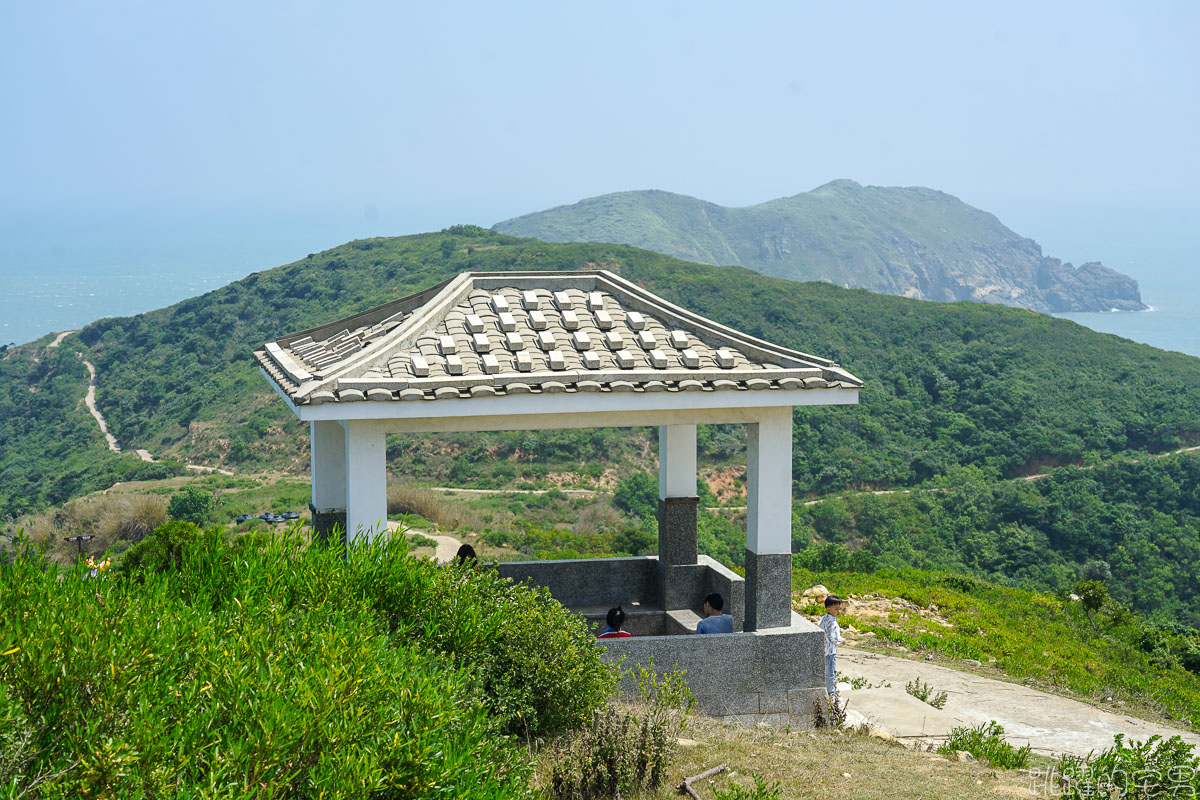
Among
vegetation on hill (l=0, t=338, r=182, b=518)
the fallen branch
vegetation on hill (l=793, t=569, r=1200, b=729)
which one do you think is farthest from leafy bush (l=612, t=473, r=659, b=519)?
the fallen branch

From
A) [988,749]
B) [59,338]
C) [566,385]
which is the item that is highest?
[59,338]

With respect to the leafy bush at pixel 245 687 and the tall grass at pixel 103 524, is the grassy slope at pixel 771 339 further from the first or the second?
the leafy bush at pixel 245 687

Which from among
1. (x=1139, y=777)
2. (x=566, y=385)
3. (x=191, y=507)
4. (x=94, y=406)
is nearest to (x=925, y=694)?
(x=1139, y=777)

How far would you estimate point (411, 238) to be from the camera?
2453 inches

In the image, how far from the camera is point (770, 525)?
353 inches

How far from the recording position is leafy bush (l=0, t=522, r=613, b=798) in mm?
3645

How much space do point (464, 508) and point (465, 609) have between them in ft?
83.5

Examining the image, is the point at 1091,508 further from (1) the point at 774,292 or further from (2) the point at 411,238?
(2) the point at 411,238

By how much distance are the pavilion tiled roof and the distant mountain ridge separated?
102154 mm

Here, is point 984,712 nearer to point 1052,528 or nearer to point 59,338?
point 1052,528

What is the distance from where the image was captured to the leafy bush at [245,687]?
12.0 ft

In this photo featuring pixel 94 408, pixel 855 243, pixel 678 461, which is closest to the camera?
pixel 678 461

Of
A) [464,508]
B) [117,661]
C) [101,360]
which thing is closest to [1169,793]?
[117,661]

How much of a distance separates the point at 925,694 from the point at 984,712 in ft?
1.83
